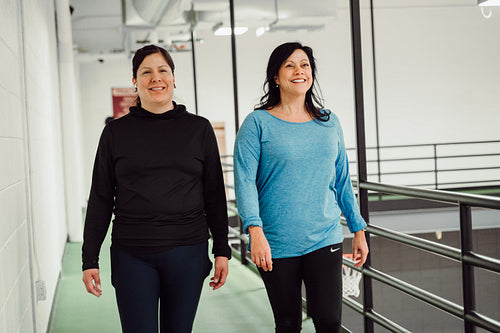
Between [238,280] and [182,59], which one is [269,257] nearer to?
[238,280]

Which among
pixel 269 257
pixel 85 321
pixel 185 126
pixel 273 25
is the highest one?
pixel 273 25

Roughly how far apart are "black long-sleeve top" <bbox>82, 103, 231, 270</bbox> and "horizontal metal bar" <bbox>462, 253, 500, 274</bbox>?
0.84m

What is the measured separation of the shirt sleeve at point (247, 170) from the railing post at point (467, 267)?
0.68 metres

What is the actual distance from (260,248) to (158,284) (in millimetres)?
327

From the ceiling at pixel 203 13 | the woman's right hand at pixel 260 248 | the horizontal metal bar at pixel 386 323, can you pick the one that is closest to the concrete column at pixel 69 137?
the ceiling at pixel 203 13

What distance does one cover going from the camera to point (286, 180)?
1890 millimetres

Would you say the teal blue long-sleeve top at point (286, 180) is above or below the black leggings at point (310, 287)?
above

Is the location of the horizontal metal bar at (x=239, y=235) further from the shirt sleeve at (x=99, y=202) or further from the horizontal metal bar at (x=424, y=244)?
the shirt sleeve at (x=99, y=202)

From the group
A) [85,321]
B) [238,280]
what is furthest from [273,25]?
[85,321]

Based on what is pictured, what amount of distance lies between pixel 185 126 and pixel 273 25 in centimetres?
590

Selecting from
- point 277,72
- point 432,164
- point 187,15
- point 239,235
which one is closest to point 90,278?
point 277,72

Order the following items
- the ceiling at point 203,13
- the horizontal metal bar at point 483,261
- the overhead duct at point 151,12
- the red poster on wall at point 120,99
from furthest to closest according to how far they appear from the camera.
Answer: the red poster on wall at point 120,99 → the ceiling at point 203,13 → the overhead duct at point 151,12 → the horizontal metal bar at point 483,261

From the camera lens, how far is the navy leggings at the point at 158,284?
5.83ft

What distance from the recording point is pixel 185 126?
6.06 ft
